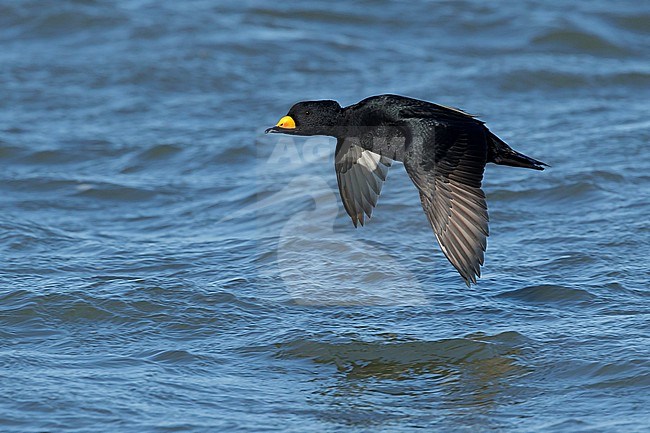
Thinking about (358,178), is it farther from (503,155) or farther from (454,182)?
(454,182)

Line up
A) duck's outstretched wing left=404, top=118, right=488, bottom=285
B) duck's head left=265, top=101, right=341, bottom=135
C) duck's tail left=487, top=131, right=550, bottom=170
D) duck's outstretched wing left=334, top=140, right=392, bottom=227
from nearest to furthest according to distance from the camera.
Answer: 1. duck's outstretched wing left=404, top=118, right=488, bottom=285
2. duck's tail left=487, top=131, right=550, bottom=170
3. duck's head left=265, top=101, right=341, bottom=135
4. duck's outstretched wing left=334, top=140, right=392, bottom=227

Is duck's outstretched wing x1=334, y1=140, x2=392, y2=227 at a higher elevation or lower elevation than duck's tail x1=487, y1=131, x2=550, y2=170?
lower

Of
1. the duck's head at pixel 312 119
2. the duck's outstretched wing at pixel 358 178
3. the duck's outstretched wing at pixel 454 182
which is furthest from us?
the duck's outstretched wing at pixel 358 178

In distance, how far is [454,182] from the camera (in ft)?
20.7

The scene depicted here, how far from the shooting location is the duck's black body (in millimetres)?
6137

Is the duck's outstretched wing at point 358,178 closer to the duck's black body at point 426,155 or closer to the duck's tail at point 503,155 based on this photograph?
the duck's black body at point 426,155

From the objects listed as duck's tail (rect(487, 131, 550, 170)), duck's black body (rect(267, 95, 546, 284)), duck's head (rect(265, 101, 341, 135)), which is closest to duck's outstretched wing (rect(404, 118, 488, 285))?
duck's black body (rect(267, 95, 546, 284))

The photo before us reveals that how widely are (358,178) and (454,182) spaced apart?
1190mm

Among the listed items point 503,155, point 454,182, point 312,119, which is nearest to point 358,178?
point 312,119

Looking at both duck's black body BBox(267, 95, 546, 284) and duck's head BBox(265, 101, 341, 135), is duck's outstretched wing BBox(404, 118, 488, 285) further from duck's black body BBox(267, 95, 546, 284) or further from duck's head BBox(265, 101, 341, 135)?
duck's head BBox(265, 101, 341, 135)

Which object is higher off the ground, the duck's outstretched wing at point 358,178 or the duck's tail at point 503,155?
the duck's tail at point 503,155

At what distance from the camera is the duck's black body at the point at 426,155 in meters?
6.14

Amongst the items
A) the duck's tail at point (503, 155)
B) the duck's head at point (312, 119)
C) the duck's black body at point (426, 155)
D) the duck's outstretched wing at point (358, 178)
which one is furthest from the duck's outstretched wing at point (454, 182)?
the duck's outstretched wing at point (358, 178)

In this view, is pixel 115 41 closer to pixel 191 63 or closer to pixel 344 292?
pixel 191 63
